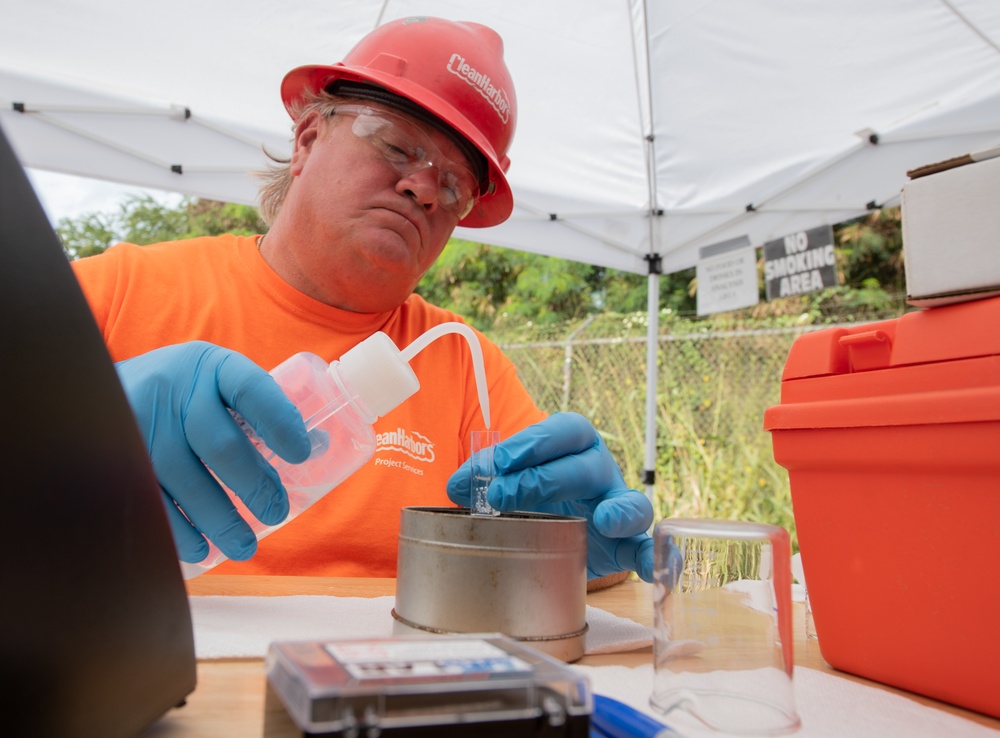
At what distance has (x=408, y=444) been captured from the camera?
1.30m

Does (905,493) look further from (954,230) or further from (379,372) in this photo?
(379,372)

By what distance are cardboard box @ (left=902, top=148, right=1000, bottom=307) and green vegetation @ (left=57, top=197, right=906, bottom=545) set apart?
3.00 m

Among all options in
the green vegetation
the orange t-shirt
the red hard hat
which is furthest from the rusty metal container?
the green vegetation

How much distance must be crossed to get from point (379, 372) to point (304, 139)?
92 centimetres

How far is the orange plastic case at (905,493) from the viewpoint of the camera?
0.47 meters

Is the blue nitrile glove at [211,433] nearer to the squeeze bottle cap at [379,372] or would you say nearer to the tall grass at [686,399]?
the squeeze bottle cap at [379,372]

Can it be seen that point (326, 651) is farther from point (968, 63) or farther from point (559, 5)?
point (968, 63)

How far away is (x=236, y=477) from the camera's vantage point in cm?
60

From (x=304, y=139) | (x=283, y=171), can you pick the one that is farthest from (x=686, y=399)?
(x=304, y=139)

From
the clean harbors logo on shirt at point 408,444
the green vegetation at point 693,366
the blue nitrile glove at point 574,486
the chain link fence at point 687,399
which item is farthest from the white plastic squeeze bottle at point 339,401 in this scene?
the chain link fence at point 687,399

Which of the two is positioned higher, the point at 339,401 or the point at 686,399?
the point at 686,399

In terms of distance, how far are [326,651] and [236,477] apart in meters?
0.35

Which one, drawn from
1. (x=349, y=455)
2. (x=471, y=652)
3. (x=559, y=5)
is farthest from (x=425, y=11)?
(x=471, y=652)

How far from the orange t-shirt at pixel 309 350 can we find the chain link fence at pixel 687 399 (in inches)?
121
